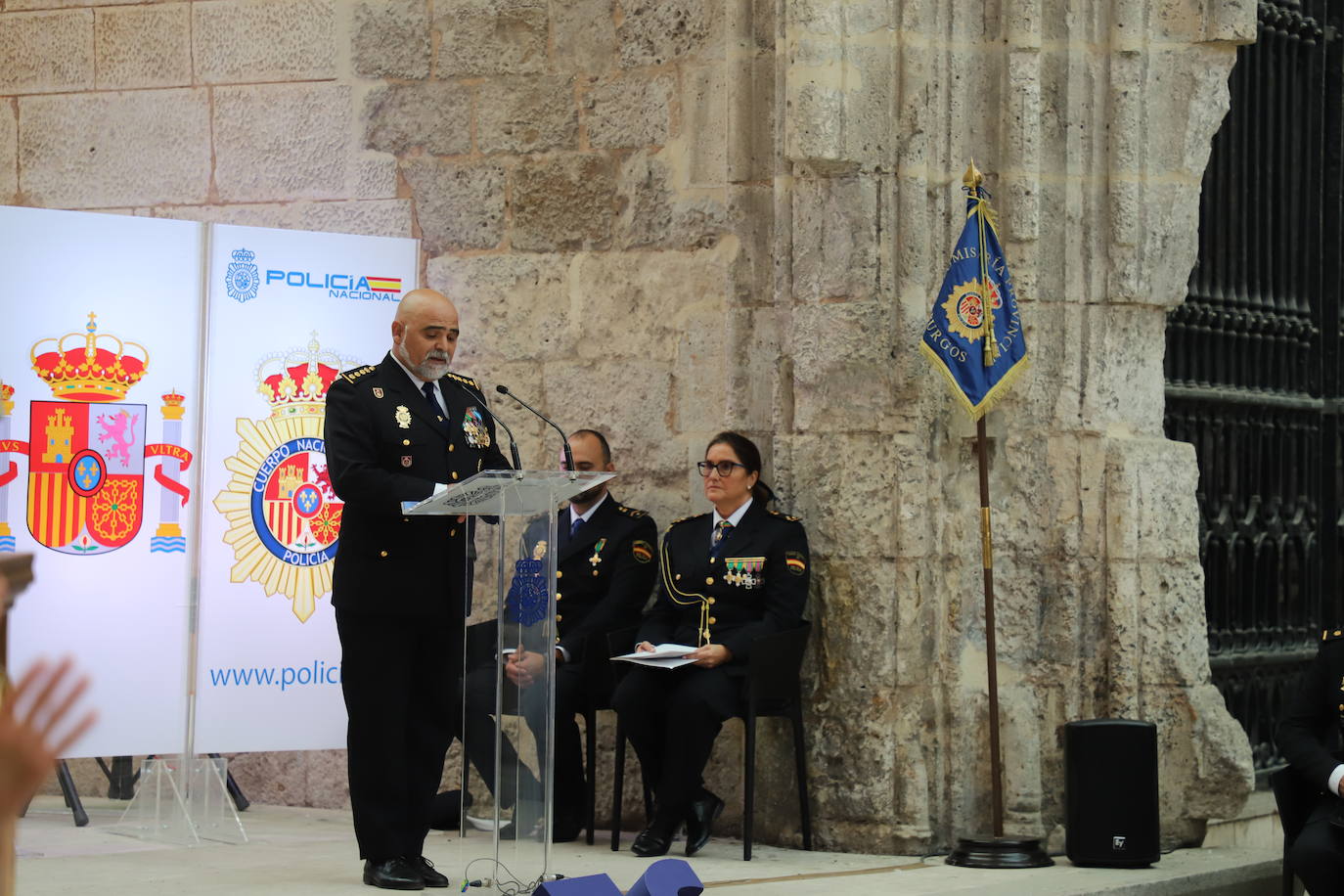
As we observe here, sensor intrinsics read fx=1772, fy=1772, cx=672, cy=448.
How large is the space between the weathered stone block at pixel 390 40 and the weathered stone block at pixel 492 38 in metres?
0.08

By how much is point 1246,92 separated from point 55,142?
15.0ft

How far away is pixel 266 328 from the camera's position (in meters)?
5.79

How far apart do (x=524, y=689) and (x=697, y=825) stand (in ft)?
3.96

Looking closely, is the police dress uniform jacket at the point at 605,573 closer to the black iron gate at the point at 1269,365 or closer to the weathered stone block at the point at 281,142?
the weathered stone block at the point at 281,142

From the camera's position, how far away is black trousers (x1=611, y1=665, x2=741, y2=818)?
533cm

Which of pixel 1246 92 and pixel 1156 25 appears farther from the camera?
pixel 1246 92

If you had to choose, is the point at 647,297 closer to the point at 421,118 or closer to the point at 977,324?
the point at 421,118

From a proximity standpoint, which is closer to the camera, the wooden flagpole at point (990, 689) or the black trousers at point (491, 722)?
the black trousers at point (491, 722)

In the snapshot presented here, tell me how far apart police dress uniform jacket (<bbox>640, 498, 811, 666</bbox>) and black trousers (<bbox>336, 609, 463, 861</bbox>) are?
1.12m

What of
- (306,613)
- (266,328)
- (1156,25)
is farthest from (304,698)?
(1156,25)

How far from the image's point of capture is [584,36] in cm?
630

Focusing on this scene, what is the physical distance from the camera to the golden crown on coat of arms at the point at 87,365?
217 inches

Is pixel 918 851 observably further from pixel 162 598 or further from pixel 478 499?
pixel 162 598

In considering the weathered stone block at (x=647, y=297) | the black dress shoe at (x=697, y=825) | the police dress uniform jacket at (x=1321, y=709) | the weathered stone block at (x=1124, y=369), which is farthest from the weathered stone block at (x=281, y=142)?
the police dress uniform jacket at (x=1321, y=709)
